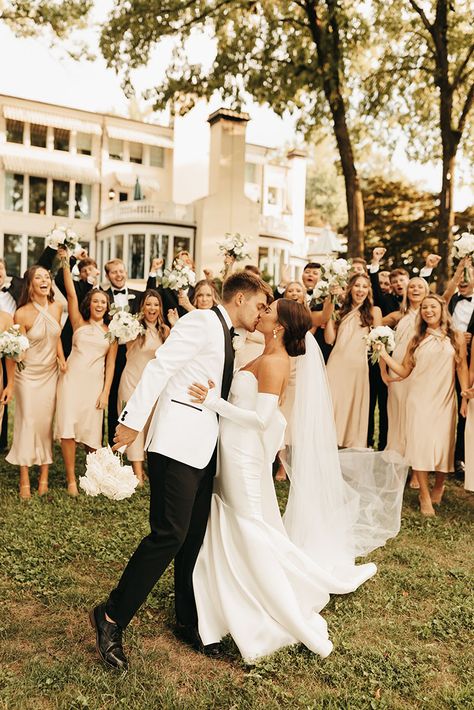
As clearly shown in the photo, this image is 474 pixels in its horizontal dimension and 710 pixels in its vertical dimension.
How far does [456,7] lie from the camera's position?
17641 mm

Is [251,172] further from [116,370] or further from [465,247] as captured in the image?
[465,247]

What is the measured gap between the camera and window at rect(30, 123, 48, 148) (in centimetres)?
2964

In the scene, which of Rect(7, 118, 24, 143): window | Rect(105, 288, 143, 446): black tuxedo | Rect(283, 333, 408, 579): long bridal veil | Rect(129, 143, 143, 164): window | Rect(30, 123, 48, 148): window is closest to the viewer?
Rect(283, 333, 408, 579): long bridal veil

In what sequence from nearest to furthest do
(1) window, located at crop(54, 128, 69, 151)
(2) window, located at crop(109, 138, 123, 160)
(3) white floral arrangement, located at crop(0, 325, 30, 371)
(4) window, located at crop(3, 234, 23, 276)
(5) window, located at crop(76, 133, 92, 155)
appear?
1. (3) white floral arrangement, located at crop(0, 325, 30, 371)
2. (4) window, located at crop(3, 234, 23, 276)
3. (1) window, located at crop(54, 128, 69, 151)
4. (5) window, located at crop(76, 133, 92, 155)
5. (2) window, located at crop(109, 138, 123, 160)

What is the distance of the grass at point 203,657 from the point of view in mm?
3480

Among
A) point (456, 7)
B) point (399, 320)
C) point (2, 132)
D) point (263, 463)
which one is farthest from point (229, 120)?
point (263, 463)

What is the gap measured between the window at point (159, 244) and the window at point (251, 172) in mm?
10028

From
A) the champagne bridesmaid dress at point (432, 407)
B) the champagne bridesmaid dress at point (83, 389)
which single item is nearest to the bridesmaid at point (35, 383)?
the champagne bridesmaid dress at point (83, 389)

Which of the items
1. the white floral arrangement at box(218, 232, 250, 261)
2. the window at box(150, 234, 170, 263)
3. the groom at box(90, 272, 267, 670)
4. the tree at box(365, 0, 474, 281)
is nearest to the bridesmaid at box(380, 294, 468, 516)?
the white floral arrangement at box(218, 232, 250, 261)

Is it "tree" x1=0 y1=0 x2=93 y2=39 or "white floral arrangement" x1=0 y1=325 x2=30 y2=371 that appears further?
"tree" x1=0 y1=0 x2=93 y2=39

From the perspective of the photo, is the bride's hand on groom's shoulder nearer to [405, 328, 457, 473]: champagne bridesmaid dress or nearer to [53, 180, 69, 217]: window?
[405, 328, 457, 473]: champagne bridesmaid dress

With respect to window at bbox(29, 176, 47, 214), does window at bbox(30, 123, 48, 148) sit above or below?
above

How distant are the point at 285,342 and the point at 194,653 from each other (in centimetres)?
208

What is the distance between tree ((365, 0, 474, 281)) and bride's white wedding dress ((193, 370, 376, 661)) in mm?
12401
